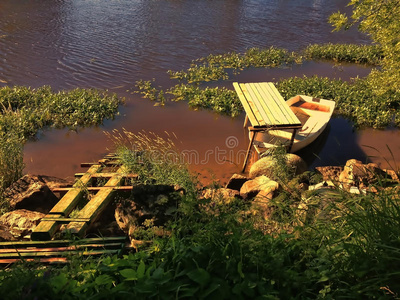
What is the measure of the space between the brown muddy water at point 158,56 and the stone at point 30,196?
7.55 ft

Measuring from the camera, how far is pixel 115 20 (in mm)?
23438

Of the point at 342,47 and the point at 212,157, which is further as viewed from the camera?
the point at 342,47

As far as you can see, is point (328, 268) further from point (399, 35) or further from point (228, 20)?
point (228, 20)

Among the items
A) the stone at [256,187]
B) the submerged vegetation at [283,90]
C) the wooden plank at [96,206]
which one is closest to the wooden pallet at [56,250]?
the wooden plank at [96,206]

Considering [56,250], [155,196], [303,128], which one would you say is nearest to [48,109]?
[303,128]

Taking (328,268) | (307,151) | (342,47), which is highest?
(328,268)

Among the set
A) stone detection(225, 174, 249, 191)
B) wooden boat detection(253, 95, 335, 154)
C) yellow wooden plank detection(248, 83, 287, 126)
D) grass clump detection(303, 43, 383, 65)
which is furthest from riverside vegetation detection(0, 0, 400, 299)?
grass clump detection(303, 43, 383, 65)

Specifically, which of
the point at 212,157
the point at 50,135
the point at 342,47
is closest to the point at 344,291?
the point at 212,157

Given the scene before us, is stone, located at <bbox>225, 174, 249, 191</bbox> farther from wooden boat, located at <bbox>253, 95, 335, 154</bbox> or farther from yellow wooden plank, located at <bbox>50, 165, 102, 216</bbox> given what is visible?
yellow wooden plank, located at <bbox>50, 165, 102, 216</bbox>

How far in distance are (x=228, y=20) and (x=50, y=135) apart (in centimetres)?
1675

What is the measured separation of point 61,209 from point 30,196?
1.28 metres

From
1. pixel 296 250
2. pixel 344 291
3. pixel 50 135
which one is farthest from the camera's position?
pixel 50 135

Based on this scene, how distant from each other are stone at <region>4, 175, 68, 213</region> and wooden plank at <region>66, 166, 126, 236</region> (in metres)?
1.25

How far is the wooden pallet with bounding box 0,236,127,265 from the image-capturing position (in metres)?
4.11
